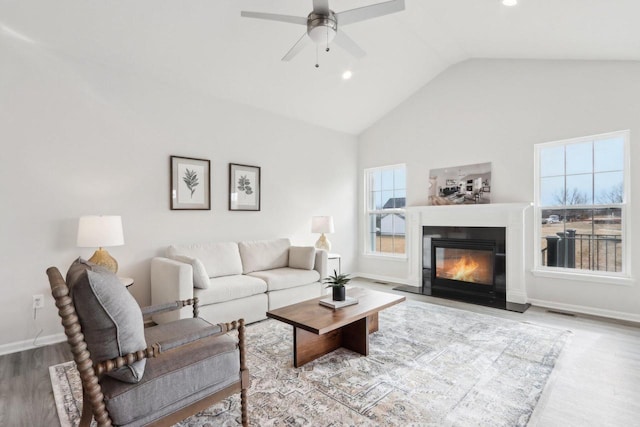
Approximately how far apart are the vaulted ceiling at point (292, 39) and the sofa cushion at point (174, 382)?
292cm

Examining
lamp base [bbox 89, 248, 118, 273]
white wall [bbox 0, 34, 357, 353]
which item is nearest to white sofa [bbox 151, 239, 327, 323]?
white wall [bbox 0, 34, 357, 353]

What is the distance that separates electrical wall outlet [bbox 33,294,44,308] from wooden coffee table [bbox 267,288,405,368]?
2.27m

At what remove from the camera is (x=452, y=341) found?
10.1 feet

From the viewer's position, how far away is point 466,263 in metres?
4.89

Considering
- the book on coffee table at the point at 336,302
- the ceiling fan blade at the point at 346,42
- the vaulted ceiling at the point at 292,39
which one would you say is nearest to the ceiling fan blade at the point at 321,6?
the ceiling fan blade at the point at 346,42

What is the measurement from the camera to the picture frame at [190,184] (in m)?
3.95

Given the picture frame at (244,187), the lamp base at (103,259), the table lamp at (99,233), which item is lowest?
the lamp base at (103,259)

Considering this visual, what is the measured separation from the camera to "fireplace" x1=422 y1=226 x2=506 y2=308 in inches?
179

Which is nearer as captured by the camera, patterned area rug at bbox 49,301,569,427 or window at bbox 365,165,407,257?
patterned area rug at bbox 49,301,569,427

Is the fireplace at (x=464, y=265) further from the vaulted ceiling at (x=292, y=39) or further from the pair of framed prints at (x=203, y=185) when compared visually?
the pair of framed prints at (x=203, y=185)

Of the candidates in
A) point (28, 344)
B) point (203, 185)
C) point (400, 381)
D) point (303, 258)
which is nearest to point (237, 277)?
point (303, 258)

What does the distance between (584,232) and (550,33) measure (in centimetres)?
237

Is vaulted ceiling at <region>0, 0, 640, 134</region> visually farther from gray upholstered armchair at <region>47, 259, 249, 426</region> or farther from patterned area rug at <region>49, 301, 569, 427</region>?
patterned area rug at <region>49, 301, 569, 427</region>

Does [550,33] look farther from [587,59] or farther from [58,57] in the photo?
[58,57]
